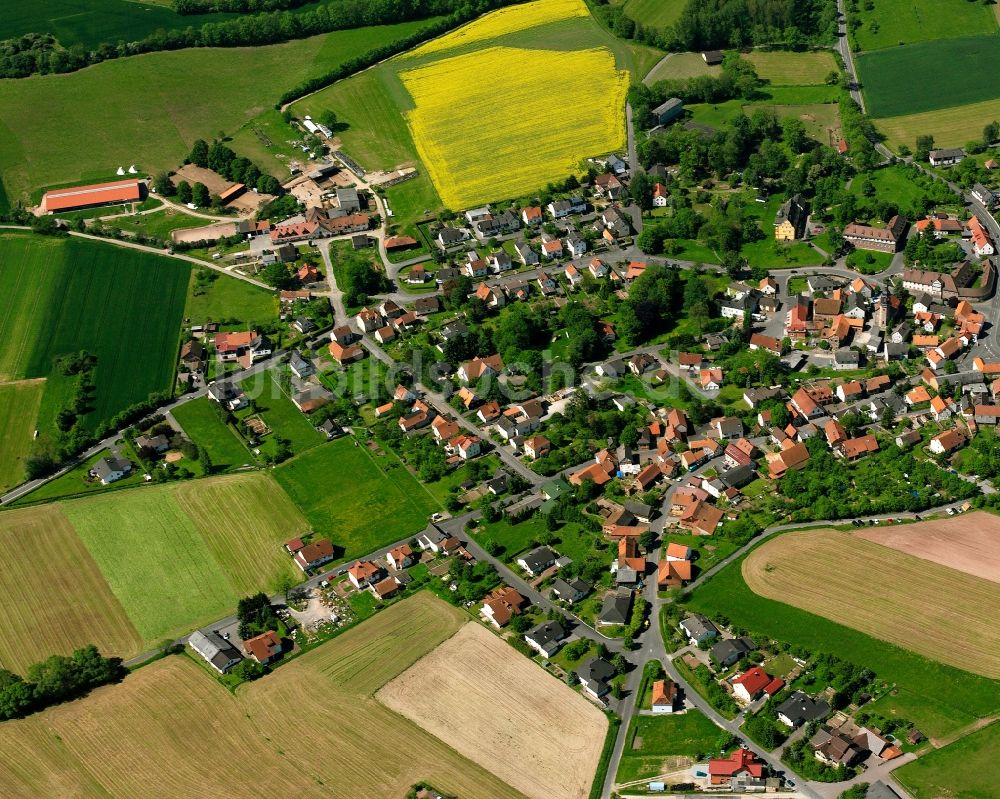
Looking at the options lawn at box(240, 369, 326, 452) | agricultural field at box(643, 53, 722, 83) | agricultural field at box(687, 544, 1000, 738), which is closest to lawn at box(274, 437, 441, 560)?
lawn at box(240, 369, 326, 452)

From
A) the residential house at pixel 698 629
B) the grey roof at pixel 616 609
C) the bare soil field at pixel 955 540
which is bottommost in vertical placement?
the residential house at pixel 698 629

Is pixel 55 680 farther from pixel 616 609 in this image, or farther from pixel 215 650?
pixel 616 609

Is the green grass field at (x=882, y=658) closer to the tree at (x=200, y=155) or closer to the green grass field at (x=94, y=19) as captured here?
the tree at (x=200, y=155)

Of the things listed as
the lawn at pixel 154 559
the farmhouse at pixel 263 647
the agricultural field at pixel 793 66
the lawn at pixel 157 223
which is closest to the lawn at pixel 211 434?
the lawn at pixel 154 559

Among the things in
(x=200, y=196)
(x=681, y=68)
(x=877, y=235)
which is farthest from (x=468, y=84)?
(x=877, y=235)

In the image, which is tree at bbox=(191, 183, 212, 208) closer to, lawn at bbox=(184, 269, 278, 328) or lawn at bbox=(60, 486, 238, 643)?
lawn at bbox=(184, 269, 278, 328)


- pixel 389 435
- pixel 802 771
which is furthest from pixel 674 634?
pixel 389 435

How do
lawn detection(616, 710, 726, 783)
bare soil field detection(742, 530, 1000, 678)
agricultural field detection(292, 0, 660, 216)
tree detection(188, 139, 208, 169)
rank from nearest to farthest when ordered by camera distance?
lawn detection(616, 710, 726, 783), bare soil field detection(742, 530, 1000, 678), agricultural field detection(292, 0, 660, 216), tree detection(188, 139, 208, 169)

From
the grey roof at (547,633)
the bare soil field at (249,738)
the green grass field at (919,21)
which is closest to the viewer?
the bare soil field at (249,738)

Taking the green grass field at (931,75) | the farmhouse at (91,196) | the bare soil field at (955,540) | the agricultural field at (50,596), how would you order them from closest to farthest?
1. the bare soil field at (955,540)
2. the agricultural field at (50,596)
3. the farmhouse at (91,196)
4. the green grass field at (931,75)
